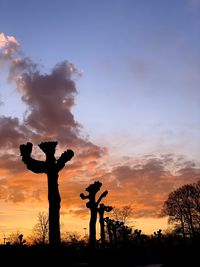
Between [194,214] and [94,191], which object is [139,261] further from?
[194,214]

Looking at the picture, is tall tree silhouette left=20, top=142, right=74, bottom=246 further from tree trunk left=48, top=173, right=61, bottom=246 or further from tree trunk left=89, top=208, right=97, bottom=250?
tree trunk left=89, top=208, right=97, bottom=250

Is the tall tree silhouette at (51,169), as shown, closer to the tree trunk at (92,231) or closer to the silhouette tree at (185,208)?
the tree trunk at (92,231)

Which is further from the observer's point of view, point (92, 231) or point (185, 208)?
point (185, 208)

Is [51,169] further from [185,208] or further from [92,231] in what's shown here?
[185,208]

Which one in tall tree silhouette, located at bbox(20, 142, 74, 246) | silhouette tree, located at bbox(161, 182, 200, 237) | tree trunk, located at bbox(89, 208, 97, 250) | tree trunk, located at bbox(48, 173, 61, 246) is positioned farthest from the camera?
silhouette tree, located at bbox(161, 182, 200, 237)

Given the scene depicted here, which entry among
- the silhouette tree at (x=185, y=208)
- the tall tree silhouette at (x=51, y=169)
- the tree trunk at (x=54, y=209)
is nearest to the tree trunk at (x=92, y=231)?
the tall tree silhouette at (x=51, y=169)

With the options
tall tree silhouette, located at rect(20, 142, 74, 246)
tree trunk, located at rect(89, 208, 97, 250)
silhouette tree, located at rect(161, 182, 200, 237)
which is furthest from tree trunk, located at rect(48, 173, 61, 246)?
silhouette tree, located at rect(161, 182, 200, 237)

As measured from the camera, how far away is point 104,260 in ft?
88.4

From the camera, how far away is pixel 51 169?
20.0m

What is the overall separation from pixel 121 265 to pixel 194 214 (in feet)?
154

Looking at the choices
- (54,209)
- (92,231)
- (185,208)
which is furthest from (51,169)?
(185,208)

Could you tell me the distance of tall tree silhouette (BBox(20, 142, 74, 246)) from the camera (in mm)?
18538

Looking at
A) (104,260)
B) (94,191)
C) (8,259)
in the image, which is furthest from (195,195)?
(8,259)

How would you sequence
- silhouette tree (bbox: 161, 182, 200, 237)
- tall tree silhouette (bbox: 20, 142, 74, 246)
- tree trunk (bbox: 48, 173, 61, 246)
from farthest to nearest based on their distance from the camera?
silhouette tree (bbox: 161, 182, 200, 237)
tall tree silhouette (bbox: 20, 142, 74, 246)
tree trunk (bbox: 48, 173, 61, 246)
